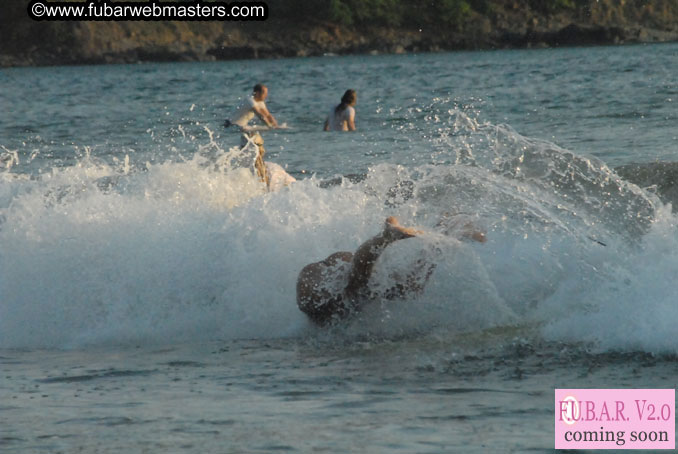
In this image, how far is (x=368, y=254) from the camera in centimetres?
704

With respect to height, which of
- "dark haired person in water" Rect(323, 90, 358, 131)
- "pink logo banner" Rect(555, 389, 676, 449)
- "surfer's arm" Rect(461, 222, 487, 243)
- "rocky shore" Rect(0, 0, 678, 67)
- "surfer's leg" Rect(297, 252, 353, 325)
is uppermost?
"rocky shore" Rect(0, 0, 678, 67)

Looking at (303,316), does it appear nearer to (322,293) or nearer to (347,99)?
(322,293)

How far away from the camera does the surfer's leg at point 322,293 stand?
733 cm

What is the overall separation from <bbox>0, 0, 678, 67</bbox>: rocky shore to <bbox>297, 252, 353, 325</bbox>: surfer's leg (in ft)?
195

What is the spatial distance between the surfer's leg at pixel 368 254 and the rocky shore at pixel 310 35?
5952 centimetres

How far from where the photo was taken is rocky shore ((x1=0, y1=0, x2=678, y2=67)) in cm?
6656

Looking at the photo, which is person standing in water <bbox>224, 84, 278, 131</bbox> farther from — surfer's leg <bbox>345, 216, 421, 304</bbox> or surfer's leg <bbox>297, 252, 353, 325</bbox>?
surfer's leg <bbox>345, 216, 421, 304</bbox>

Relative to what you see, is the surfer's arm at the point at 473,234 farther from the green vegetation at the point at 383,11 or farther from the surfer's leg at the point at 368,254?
the green vegetation at the point at 383,11

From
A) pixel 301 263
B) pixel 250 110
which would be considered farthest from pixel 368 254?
pixel 250 110

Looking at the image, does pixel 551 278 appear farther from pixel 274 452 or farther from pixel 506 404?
pixel 274 452

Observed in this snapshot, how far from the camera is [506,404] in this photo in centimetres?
549

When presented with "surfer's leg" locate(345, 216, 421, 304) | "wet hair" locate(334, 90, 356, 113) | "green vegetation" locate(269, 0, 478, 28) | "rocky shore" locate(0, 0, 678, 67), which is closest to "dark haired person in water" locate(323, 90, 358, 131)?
"wet hair" locate(334, 90, 356, 113)

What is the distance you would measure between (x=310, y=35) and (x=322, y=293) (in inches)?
2767

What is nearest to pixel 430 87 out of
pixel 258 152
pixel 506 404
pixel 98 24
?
pixel 258 152
